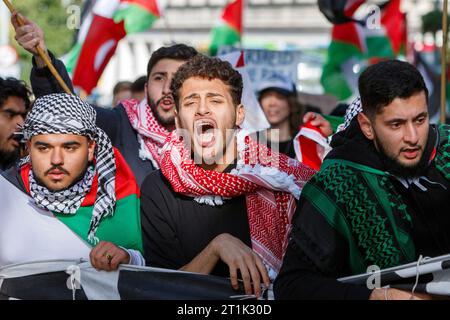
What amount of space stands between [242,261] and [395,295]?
26.8 inches

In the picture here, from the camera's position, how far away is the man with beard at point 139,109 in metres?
5.59

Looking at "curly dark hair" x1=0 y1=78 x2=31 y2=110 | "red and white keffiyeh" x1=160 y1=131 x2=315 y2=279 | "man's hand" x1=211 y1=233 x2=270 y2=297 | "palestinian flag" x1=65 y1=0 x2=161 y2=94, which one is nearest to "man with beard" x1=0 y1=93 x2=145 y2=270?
"red and white keffiyeh" x1=160 y1=131 x2=315 y2=279

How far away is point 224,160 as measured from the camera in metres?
4.40

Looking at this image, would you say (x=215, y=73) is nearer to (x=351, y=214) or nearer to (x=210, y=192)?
(x=210, y=192)

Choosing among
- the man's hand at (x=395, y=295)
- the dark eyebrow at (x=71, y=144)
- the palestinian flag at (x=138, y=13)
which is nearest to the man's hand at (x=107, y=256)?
the dark eyebrow at (x=71, y=144)

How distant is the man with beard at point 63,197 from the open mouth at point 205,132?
0.43 meters

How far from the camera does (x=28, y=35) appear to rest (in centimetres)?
546

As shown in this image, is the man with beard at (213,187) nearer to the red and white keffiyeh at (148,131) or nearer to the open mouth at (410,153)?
the open mouth at (410,153)

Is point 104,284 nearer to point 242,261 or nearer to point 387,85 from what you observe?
point 242,261

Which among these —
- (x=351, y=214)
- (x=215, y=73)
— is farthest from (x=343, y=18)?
(x=351, y=214)

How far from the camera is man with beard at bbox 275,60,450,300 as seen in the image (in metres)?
3.65

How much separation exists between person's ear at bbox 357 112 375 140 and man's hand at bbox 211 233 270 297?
673 mm

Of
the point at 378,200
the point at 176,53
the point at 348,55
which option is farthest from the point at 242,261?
the point at 348,55
